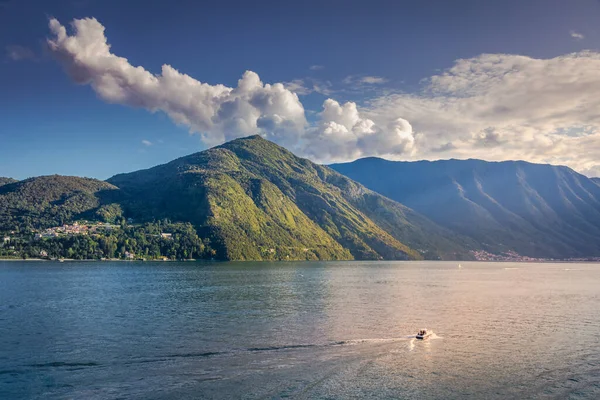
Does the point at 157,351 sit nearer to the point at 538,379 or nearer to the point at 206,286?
the point at 538,379

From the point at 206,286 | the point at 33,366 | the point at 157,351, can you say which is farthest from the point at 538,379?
the point at 206,286

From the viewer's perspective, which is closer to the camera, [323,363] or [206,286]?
[323,363]

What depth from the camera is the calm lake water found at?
50906mm

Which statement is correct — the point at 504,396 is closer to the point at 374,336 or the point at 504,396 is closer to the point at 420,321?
the point at 374,336

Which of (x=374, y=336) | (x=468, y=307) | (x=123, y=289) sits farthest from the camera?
(x=123, y=289)

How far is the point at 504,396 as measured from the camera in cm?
5006

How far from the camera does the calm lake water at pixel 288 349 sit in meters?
50.9

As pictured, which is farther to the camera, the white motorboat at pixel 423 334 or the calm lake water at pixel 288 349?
the white motorboat at pixel 423 334

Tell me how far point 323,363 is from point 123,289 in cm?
11251

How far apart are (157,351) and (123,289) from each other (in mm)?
95610

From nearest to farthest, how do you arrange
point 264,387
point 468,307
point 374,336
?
1. point 264,387
2. point 374,336
3. point 468,307

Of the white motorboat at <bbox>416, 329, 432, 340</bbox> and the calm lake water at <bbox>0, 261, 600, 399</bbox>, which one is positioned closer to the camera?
the calm lake water at <bbox>0, 261, 600, 399</bbox>

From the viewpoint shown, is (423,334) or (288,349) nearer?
(288,349)

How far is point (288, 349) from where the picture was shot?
67.2 metres
